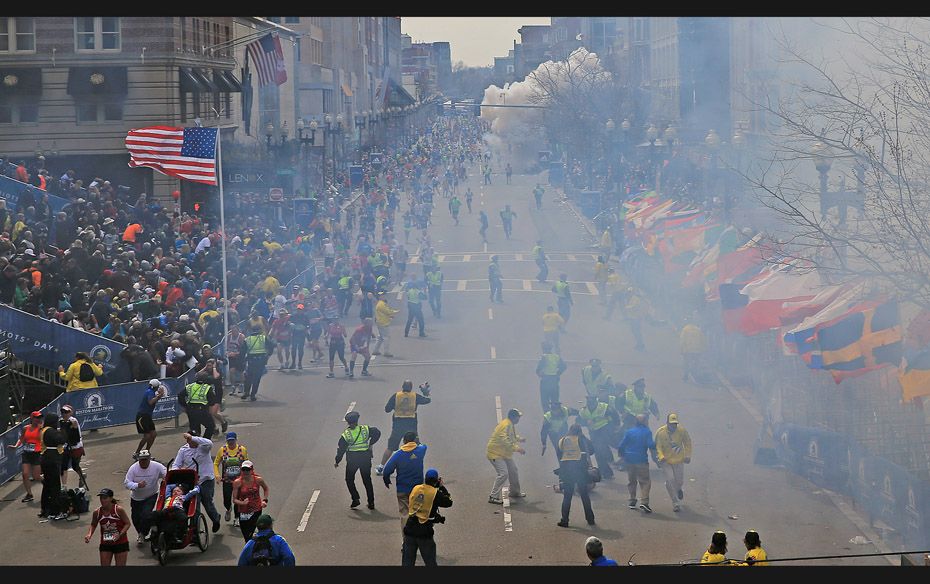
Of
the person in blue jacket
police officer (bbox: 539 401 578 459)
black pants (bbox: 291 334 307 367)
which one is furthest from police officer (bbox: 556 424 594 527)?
black pants (bbox: 291 334 307 367)

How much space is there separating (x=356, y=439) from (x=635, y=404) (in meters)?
3.09

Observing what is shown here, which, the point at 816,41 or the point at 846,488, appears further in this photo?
the point at 816,41

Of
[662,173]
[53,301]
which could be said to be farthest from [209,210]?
[53,301]

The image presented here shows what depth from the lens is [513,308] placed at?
27000mm

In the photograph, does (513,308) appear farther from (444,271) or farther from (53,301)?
(53,301)

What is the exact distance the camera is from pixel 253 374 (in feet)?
58.3

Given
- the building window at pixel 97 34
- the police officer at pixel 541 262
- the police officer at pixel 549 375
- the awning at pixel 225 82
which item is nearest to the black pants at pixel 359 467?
the police officer at pixel 549 375

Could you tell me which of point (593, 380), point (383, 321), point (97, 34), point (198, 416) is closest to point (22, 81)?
point (97, 34)

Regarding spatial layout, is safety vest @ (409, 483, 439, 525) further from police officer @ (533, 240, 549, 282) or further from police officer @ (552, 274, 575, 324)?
police officer @ (533, 240, 549, 282)

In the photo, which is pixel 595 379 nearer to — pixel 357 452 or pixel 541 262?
pixel 357 452

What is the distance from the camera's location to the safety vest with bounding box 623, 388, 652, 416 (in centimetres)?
1352

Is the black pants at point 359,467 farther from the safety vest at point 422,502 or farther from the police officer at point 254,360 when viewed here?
the police officer at point 254,360

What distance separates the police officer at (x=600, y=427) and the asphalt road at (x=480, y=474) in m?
0.25

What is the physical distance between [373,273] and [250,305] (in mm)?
5343
